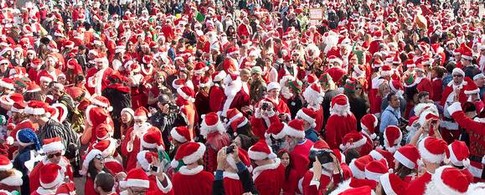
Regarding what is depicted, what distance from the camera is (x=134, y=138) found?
26.1 feet

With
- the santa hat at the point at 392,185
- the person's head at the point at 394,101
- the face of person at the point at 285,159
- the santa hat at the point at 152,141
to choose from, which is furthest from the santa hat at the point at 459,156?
the santa hat at the point at 152,141

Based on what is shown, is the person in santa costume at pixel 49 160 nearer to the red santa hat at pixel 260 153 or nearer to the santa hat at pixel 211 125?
the santa hat at pixel 211 125

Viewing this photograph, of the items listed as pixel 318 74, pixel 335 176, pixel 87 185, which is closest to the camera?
pixel 335 176

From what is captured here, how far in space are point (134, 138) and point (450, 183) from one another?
434 cm

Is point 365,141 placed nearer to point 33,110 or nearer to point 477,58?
point 33,110

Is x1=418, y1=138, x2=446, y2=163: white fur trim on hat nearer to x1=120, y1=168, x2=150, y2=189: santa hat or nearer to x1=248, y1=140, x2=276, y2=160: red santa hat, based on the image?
x1=248, y1=140, x2=276, y2=160: red santa hat

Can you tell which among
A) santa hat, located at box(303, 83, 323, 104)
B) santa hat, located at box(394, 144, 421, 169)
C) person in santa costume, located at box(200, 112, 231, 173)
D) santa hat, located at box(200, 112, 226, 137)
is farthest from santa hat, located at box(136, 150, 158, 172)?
santa hat, located at box(303, 83, 323, 104)

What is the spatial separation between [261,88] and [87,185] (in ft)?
14.0

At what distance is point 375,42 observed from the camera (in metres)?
15.7

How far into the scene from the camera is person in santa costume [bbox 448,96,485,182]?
7328 mm

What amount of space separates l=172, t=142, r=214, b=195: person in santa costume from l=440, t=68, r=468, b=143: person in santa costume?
3374 mm

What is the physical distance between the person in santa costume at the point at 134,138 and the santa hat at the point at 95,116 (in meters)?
0.58

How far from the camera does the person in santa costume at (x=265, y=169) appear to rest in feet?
21.3

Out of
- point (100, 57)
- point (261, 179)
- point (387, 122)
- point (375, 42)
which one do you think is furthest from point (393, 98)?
point (375, 42)
